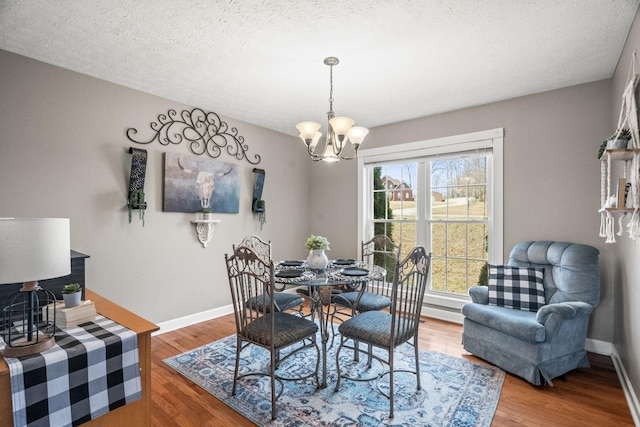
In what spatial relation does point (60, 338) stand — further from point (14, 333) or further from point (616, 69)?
point (616, 69)

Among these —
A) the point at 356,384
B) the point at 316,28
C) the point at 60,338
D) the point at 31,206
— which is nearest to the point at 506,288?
the point at 356,384

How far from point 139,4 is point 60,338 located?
1883 mm

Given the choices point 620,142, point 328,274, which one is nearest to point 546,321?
point 620,142

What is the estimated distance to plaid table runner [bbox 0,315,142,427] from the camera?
3.80 ft

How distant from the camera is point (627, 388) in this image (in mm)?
2252

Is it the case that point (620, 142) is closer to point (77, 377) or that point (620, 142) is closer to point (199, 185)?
point (77, 377)

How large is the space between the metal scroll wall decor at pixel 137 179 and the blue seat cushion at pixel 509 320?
3.26 metres

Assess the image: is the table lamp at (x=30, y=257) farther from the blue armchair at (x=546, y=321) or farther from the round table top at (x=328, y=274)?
the blue armchair at (x=546, y=321)

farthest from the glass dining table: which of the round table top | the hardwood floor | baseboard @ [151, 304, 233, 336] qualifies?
baseboard @ [151, 304, 233, 336]

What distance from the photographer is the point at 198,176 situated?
3.69 metres

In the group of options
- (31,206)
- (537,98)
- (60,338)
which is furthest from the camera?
(537,98)

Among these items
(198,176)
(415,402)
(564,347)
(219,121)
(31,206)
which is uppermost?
(219,121)

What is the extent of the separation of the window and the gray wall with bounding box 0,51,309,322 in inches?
76.4

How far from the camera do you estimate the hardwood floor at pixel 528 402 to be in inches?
78.4
